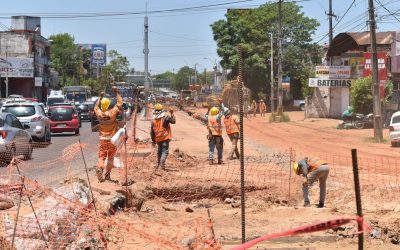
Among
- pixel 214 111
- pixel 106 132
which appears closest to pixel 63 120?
pixel 214 111

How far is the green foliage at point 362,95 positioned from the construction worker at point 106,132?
29.2 meters

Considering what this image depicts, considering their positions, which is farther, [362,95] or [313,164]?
[362,95]

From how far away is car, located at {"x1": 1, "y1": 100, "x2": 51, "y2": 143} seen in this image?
81.8ft

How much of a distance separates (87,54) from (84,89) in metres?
47.0

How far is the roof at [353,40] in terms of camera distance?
47.1 m

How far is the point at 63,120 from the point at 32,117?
6.80m

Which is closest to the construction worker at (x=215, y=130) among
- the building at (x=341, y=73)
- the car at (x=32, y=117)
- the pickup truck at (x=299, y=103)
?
the car at (x=32, y=117)

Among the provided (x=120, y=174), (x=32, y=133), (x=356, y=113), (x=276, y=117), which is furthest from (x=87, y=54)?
(x=120, y=174)

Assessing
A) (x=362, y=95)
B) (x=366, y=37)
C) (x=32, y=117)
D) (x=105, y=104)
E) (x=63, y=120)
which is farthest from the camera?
(x=366, y=37)

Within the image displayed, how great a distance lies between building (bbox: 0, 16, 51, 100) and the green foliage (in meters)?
31.6

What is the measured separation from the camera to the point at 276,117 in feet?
167

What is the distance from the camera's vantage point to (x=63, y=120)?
31.9 metres

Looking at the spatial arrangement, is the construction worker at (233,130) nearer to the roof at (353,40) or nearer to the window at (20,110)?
the window at (20,110)

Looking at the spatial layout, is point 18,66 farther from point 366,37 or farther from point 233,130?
point 233,130
